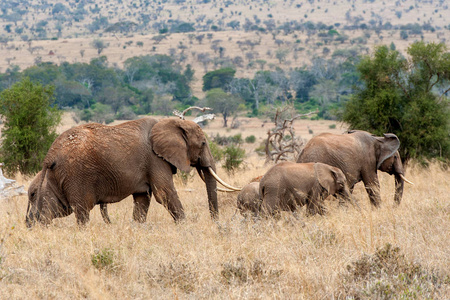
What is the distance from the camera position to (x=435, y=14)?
122625 mm

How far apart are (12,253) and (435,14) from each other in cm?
12914

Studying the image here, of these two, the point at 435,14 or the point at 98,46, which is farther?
the point at 435,14

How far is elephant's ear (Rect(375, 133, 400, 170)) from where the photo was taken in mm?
9875

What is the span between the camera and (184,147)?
26.9 feet

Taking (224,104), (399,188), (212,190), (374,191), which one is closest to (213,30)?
(224,104)

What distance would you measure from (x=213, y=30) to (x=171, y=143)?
102311mm

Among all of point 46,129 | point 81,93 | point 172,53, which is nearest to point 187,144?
point 46,129

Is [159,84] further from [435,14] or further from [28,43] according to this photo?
[435,14]

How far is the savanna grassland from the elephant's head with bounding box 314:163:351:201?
1.28 feet

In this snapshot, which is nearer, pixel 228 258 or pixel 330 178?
pixel 228 258

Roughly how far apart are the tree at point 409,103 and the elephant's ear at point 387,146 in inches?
178

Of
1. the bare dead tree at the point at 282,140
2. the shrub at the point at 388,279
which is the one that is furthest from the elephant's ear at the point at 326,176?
the bare dead tree at the point at 282,140

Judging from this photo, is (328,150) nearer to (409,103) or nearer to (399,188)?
(399,188)

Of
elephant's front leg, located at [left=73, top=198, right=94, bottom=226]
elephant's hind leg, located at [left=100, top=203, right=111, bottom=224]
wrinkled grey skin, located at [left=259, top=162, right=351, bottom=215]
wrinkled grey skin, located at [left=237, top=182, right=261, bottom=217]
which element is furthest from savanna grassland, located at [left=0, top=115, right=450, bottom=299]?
wrinkled grey skin, located at [left=237, top=182, right=261, bottom=217]
